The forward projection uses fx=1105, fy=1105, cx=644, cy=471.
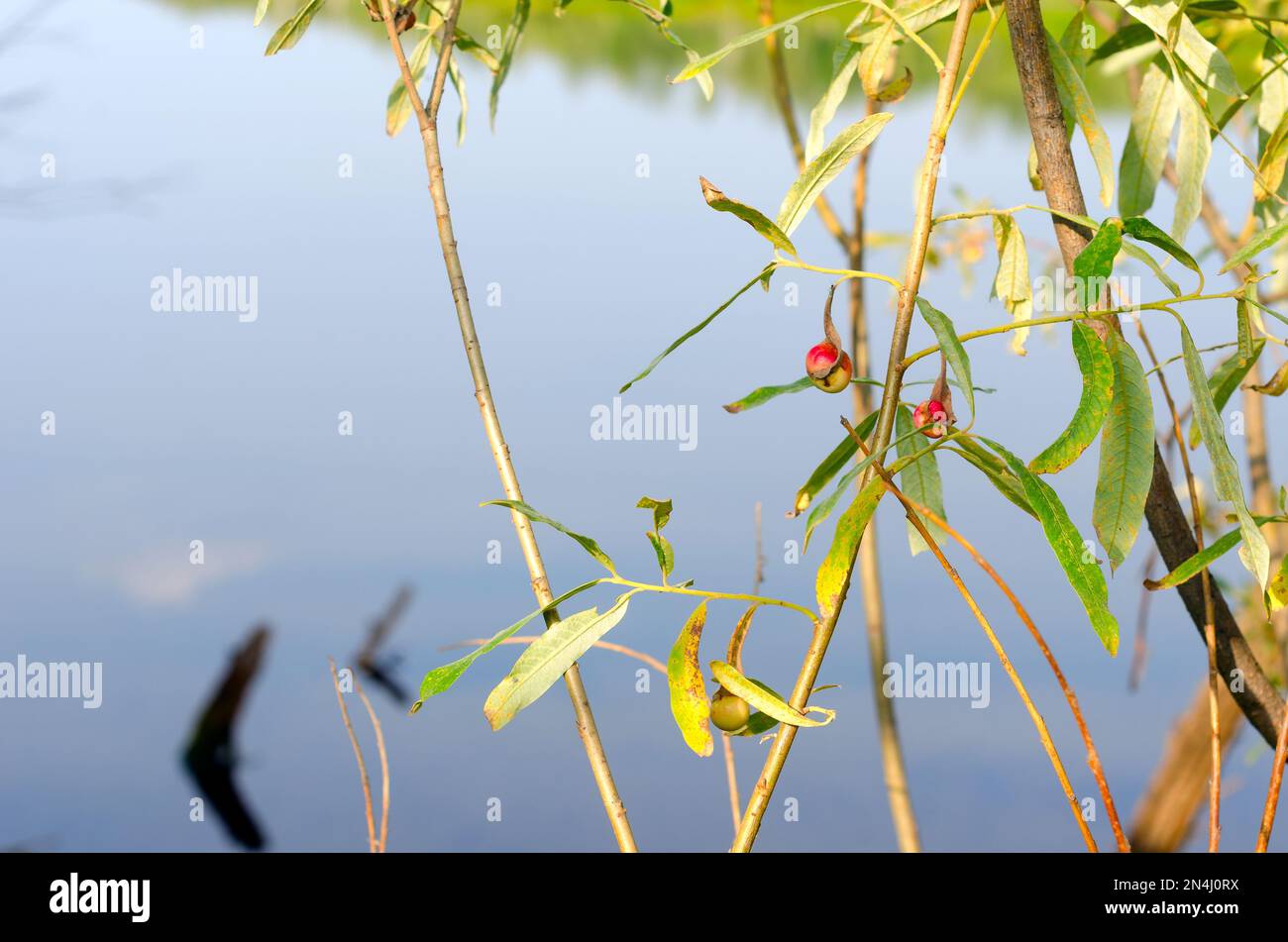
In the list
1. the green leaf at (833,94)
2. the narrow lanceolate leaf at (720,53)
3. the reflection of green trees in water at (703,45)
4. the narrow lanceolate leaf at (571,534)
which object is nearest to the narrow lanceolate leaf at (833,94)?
the green leaf at (833,94)

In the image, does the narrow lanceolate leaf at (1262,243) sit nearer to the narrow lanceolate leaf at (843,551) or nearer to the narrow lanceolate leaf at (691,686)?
the narrow lanceolate leaf at (843,551)

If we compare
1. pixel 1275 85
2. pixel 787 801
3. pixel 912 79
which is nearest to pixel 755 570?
pixel 787 801

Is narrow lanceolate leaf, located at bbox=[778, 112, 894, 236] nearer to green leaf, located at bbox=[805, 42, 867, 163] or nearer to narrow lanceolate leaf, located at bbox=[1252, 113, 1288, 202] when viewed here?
green leaf, located at bbox=[805, 42, 867, 163]

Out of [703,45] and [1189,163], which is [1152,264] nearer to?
[1189,163]

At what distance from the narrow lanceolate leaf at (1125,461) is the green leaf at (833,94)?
0.27 meters

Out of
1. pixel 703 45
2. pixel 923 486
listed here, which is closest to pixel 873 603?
pixel 923 486

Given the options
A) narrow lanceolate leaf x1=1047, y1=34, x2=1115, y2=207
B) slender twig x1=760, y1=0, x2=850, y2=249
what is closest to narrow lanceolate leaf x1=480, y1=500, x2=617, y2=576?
narrow lanceolate leaf x1=1047, y1=34, x2=1115, y2=207

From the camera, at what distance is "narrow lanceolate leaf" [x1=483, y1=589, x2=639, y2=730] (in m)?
0.55

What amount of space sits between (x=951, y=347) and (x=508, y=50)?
53 cm

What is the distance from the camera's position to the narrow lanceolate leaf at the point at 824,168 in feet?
1.89

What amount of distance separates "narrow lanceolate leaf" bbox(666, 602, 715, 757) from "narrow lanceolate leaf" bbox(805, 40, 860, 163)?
355 mm

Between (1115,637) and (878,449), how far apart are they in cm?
13
